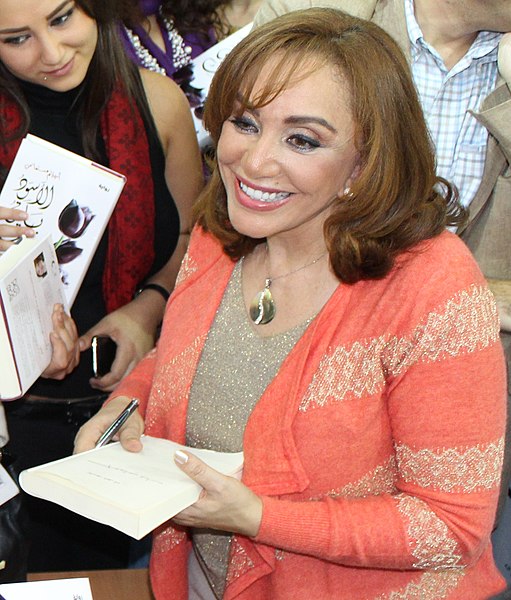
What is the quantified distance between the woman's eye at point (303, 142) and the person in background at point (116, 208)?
79 centimetres

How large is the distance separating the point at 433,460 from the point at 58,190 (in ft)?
3.60

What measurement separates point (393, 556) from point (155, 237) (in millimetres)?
1225

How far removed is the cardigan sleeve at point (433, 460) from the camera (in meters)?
1.53

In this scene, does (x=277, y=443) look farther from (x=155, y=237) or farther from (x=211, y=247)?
(x=155, y=237)

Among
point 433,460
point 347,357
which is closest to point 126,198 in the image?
Answer: point 347,357

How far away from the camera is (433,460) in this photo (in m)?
1.56

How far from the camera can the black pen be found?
1811 mm

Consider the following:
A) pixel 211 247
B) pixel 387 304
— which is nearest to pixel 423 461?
pixel 387 304

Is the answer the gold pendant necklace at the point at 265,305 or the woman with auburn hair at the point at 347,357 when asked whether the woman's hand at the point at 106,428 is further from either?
the gold pendant necklace at the point at 265,305

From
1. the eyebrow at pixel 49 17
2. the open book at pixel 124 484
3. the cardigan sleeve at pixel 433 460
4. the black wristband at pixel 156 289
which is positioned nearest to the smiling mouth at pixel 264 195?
the cardigan sleeve at pixel 433 460

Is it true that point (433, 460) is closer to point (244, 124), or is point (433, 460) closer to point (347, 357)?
point (347, 357)

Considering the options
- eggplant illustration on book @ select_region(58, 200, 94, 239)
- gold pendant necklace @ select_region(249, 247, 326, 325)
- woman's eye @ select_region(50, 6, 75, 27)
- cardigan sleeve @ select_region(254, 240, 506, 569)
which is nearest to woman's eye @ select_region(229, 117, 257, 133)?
gold pendant necklace @ select_region(249, 247, 326, 325)

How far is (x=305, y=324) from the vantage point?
5.73 ft

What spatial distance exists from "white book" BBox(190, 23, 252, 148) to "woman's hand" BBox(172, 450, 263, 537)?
51.6 inches
